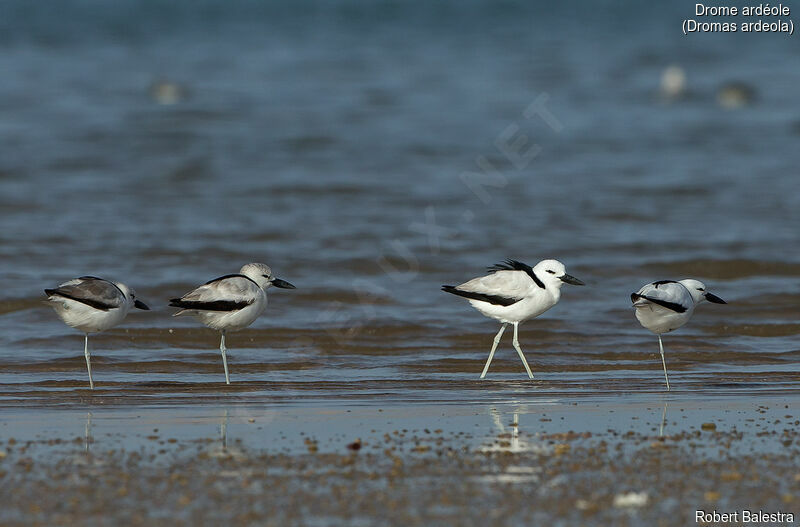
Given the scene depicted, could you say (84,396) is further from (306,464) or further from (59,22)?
(59,22)

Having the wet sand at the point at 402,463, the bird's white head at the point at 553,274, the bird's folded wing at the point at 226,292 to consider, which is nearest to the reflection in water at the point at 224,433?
the wet sand at the point at 402,463

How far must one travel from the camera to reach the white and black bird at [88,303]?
380 inches

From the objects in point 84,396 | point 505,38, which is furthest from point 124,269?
point 505,38

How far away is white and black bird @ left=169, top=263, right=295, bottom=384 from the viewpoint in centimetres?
1002

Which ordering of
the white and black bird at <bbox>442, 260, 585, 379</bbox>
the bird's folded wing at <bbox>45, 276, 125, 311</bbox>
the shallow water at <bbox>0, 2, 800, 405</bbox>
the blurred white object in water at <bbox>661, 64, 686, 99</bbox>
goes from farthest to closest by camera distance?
1. the blurred white object in water at <bbox>661, 64, 686, 99</bbox>
2. the shallow water at <bbox>0, 2, 800, 405</bbox>
3. the white and black bird at <bbox>442, 260, 585, 379</bbox>
4. the bird's folded wing at <bbox>45, 276, 125, 311</bbox>

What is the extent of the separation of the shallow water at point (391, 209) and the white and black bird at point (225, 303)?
530mm

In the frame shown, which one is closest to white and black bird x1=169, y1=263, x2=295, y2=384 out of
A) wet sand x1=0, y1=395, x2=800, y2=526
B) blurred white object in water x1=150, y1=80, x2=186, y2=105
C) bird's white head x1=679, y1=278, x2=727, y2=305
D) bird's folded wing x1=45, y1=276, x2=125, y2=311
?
bird's folded wing x1=45, y1=276, x2=125, y2=311

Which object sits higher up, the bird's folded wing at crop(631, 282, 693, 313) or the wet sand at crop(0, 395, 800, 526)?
the bird's folded wing at crop(631, 282, 693, 313)

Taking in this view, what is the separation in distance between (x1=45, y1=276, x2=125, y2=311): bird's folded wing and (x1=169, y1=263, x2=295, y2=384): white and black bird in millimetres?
490

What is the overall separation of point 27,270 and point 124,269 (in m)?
1.20

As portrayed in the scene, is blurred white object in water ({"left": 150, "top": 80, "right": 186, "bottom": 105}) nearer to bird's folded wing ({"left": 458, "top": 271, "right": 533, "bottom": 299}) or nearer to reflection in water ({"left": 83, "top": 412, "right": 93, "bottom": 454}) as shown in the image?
bird's folded wing ({"left": 458, "top": 271, "right": 533, "bottom": 299})

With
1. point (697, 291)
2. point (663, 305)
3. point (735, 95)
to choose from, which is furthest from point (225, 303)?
point (735, 95)

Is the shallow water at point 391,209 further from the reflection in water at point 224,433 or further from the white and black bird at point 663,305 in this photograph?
the reflection in water at point 224,433

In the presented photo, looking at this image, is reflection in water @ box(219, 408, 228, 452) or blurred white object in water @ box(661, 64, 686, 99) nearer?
reflection in water @ box(219, 408, 228, 452)
